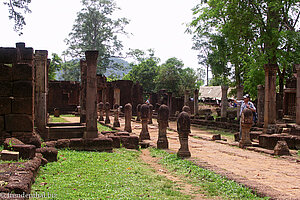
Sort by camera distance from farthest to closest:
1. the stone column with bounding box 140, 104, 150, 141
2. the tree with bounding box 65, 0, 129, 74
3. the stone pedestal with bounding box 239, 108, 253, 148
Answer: the tree with bounding box 65, 0, 129, 74 → the stone column with bounding box 140, 104, 150, 141 → the stone pedestal with bounding box 239, 108, 253, 148

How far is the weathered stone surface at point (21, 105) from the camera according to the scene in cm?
812

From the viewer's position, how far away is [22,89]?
8.11 m

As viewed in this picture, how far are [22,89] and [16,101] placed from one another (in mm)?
355

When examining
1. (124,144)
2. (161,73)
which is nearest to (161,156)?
(124,144)

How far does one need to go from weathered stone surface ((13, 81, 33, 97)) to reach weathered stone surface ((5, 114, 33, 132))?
1.83ft

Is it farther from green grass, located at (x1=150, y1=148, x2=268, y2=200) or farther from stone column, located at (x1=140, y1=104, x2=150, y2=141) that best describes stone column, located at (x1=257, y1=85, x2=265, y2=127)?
green grass, located at (x1=150, y1=148, x2=268, y2=200)

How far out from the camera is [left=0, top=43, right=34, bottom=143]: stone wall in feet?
26.6

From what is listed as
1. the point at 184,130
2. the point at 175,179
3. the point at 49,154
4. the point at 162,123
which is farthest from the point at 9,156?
the point at 162,123

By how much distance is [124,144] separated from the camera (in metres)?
10.6

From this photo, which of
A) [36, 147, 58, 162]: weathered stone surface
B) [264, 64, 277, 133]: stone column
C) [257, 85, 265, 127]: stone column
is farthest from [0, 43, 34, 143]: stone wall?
[257, 85, 265, 127]: stone column

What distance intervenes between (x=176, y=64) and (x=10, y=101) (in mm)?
43316

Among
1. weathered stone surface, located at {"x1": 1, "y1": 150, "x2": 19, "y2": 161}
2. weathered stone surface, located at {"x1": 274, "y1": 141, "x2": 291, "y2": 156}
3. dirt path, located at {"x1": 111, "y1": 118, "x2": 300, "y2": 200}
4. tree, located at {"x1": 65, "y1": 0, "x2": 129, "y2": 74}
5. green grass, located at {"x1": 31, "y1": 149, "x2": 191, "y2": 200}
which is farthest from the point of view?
tree, located at {"x1": 65, "y1": 0, "x2": 129, "y2": 74}

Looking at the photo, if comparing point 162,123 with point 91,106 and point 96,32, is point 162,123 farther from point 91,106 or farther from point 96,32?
point 96,32

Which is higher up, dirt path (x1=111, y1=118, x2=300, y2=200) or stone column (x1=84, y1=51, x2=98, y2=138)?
stone column (x1=84, y1=51, x2=98, y2=138)
